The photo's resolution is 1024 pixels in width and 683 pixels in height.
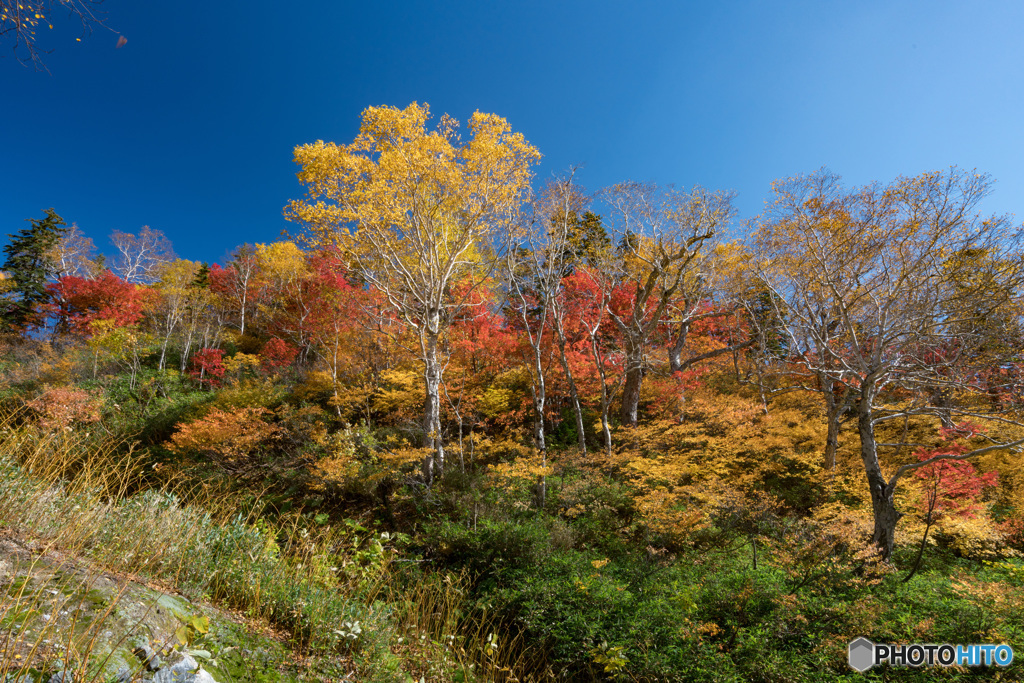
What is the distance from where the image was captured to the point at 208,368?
16.0 metres

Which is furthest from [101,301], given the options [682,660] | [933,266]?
[933,266]

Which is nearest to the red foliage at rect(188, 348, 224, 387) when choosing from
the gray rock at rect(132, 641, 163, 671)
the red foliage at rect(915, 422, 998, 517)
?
the gray rock at rect(132, 641, 163, 671)

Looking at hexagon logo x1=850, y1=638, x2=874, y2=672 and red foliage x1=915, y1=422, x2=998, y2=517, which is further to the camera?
red foliage x1=915, y1=422, x2=998, y2=517

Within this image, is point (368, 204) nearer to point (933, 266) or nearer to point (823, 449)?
point (933, 266)

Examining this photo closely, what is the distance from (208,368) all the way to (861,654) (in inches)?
803

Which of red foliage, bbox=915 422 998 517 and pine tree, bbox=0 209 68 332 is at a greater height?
pine tree, bbox=0 209 68 332

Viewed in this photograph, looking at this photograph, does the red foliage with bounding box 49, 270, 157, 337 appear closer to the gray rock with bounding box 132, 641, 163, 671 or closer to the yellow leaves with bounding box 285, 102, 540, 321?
the yellow leaves with bounding box 285, 102, 540, 321

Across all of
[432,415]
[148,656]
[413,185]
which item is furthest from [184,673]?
[413,185]

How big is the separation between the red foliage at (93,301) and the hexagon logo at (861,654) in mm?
25503

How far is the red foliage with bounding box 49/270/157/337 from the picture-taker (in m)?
18.2

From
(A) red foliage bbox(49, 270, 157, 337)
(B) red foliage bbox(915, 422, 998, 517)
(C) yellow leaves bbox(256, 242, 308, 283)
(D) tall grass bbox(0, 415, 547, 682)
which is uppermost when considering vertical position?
(C) yellow leaves bbox(256, 242, 308, 283)

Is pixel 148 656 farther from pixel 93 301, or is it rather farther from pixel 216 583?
pixel 93 301

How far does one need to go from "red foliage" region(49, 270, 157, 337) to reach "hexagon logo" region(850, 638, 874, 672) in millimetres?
25503

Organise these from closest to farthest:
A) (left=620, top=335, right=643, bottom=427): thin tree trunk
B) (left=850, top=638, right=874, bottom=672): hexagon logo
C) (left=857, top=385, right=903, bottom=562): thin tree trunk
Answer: (left=850, top=638, right=874, bottom=672): hexagon logo → (left=857, top=385, right=903, bottom=562): thin tree trunk → (left=620, top=335, right=643, bottom=427): thin tree trunk
